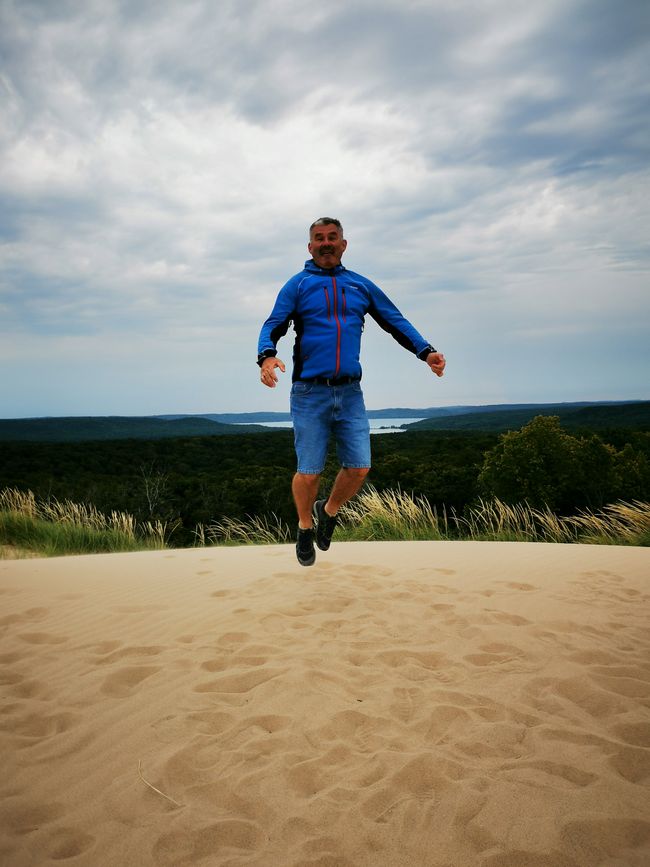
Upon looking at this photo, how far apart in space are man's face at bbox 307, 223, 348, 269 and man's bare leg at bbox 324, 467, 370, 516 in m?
1.52

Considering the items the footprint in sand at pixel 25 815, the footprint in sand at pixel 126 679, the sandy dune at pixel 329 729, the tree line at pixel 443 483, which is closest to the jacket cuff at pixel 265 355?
the sandy dune at pixel 329 729

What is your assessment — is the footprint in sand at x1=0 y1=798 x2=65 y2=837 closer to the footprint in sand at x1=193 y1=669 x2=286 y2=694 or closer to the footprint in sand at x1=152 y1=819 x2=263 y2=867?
the footprint in sand at x1=152 y1=819 x2=263 y2=867

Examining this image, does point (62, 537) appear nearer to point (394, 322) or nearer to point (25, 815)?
point (394, 322)

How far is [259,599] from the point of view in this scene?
13.4 ft

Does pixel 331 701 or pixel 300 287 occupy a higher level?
pixel 300 287

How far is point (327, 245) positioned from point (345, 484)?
1.78 metres

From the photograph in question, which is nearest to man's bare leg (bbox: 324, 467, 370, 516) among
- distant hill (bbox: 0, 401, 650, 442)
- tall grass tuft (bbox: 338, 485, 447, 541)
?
tall grass tuft (bbox: 338, 485, 447, 541)

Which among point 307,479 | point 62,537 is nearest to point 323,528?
point 307,479

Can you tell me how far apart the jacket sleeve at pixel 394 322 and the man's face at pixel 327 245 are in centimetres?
34

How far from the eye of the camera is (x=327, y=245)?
430 centimetres

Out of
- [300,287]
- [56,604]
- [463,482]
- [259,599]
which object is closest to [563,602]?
[259,599]

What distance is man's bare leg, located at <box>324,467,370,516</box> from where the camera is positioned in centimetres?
441

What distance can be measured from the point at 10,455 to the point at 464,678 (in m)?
37.2

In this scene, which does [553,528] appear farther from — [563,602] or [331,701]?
[331,701]
